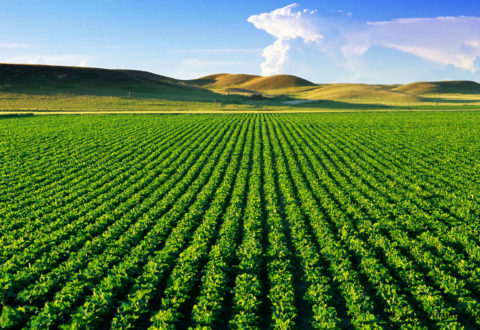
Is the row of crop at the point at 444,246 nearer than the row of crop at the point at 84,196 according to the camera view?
Yes

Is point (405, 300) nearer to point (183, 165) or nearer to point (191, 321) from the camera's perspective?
point (191, 321)

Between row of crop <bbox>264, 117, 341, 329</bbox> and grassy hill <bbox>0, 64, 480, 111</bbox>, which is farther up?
grassy hill <bbox>0, 64, 480, 111</bbox>

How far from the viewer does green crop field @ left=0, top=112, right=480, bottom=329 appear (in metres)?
8.12

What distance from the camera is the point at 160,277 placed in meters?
9.37

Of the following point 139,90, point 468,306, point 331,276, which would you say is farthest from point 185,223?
point 139,90

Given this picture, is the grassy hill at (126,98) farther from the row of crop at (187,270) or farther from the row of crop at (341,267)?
the row of crop at (341,267)

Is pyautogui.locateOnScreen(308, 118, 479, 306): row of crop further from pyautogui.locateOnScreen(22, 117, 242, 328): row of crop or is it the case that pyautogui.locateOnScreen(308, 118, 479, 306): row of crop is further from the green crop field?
pyautogui.locateOnScreen(22, 117, 242, 328): row of crop

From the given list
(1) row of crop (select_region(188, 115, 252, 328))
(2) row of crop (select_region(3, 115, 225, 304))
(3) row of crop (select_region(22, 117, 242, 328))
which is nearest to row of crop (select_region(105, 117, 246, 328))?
(3) row of crop (select_region(22, 117, 242, 328))

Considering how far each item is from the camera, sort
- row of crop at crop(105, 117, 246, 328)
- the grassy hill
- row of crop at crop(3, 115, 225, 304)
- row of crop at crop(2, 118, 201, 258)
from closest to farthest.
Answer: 1. row of crop at crop(105, 117, 246, 328)
2. row of crop at crop(3, 115, 225, 304)
3. row of crop at crop(2, 118, 201, 258)
4. the grassy hill

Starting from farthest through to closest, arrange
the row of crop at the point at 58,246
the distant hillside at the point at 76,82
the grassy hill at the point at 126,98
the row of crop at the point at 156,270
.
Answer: the distant hillside at the point at 76,82 → the grassy hill at the point at 126,98 → the row of crop at the point at 58,246 → the row of crop at the point at 156,270

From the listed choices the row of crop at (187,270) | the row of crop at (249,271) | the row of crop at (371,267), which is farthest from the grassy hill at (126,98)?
the row of crop at (249,271)

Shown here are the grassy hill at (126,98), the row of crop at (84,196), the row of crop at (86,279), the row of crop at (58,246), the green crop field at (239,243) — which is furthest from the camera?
the grassy hill at (126,98)

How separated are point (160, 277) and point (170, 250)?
146 centimetres

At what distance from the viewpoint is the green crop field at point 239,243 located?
812 cm
